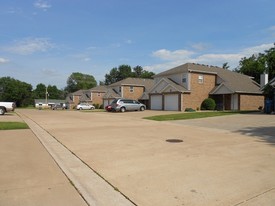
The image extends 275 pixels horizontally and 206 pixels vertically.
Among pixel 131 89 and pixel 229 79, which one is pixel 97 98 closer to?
pixel 131 89

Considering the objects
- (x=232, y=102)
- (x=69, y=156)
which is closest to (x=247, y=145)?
(x=69, y=156)

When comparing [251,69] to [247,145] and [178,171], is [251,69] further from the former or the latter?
[178,171]

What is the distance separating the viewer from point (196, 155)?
830cm

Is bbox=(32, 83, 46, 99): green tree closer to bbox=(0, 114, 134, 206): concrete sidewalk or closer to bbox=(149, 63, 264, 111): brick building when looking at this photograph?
bbox=(149, 63, 264, 111): brick building

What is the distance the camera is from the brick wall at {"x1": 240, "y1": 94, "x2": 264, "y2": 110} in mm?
36156

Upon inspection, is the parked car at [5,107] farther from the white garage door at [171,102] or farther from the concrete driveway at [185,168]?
the concrete driveway at [185,168]

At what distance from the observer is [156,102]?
43062 mm

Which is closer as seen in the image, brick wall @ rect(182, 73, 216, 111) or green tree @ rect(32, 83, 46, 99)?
brick wall @ rect(182, 73, 216, 111)

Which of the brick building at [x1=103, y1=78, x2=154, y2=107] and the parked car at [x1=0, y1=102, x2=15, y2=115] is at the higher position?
the brick building at [x1=103, y1=78, x2=154, y2=107]

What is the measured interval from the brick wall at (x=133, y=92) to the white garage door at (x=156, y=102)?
38.8ft

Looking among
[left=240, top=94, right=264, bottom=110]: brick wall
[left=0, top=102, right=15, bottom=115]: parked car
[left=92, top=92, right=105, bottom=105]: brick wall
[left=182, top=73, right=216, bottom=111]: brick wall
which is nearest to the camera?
[left=0, top=102, right=15, bottom=115]: parked car

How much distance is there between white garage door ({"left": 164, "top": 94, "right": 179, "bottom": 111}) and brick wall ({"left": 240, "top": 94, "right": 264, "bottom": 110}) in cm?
829

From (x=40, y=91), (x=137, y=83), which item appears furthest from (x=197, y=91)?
(x=40, y=91)

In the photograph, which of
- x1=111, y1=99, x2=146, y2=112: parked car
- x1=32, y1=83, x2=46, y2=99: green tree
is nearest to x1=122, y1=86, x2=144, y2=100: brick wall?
x1=111, y1=99, x2=146, y2=112: parked car
